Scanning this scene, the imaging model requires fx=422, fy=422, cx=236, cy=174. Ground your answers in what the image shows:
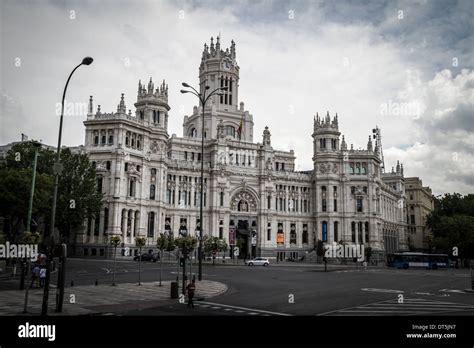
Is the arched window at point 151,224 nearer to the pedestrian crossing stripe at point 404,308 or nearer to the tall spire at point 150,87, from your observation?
the tall spire at point 150,87

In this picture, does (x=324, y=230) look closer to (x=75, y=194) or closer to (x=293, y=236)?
(x=293, y=236)

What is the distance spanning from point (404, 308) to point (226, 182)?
244 feet

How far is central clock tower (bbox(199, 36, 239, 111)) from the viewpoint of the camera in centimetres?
11031

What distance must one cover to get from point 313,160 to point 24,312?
3627 inches

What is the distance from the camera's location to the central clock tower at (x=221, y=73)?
110 metres

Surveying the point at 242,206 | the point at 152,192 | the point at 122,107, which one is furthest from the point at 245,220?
the point at 122,107

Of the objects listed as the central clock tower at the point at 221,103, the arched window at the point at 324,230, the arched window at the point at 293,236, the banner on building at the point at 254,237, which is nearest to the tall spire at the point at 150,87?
the central clock tower at the point at 221,103

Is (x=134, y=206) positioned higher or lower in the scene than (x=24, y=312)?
higher

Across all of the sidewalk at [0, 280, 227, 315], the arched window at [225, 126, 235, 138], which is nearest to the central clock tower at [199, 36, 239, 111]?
the arched window at [225, 126, 235, 138]

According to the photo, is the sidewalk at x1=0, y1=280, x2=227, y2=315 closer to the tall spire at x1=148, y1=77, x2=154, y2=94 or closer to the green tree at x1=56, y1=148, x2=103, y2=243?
the green tree at x1=56, y1=148, x2=103, y2=243
